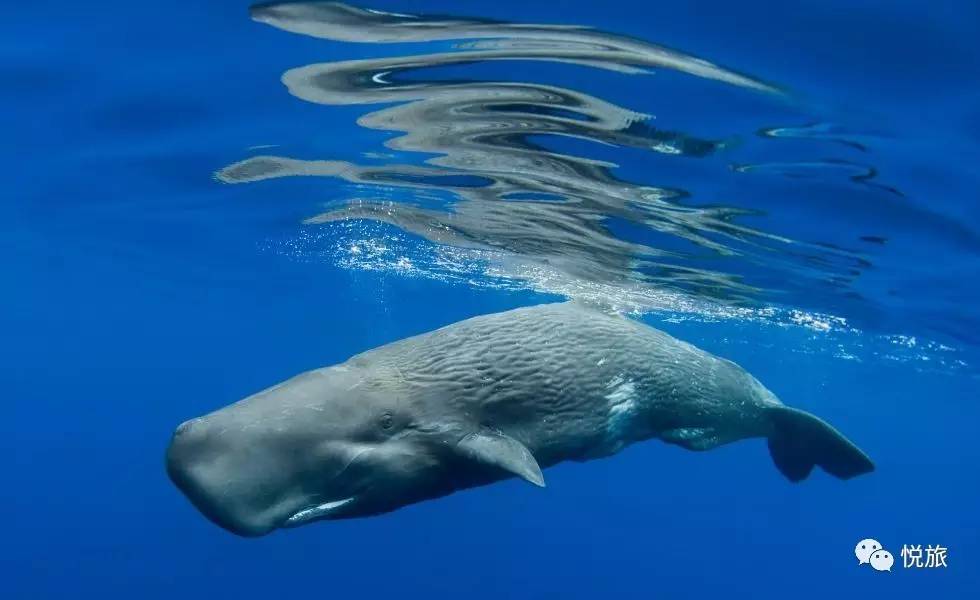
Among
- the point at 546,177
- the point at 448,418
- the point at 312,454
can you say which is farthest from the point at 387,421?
the point at 546,177

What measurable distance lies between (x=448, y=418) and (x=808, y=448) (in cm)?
538

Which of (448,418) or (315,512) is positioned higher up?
(448,418)

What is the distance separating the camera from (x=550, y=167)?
12.5 m

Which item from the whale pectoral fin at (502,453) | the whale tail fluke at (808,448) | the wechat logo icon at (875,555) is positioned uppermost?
the whale pectoral fin at (502,453)

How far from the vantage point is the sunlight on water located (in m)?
8.38

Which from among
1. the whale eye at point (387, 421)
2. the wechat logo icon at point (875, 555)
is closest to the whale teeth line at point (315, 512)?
the whale eye at point (387, 421)

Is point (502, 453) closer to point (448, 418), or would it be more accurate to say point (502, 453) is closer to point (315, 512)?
point (448, 418)

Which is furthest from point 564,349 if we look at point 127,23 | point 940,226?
point 940,226

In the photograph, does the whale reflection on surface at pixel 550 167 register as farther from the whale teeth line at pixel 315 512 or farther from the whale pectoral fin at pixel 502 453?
the whale teeth line at pixel 315 512

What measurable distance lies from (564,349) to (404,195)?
33.7ft

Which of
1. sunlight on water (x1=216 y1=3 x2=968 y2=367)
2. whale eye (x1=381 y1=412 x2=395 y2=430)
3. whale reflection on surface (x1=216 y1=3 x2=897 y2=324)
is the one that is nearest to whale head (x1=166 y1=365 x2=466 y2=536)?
whale eye (x1=381 y1=412 x2=395 y2=430)

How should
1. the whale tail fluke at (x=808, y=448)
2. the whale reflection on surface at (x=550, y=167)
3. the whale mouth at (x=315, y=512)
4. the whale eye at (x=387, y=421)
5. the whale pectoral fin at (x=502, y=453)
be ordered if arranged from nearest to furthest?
the whale mouth at (x=315, y=512)
the whale pectoral fin at (x=502, y=453)
the whale eye at (x=387, y=421)
the whale reflection on surface at (x=550, y=167)
the whale tail fluke at (x=808, y=448)

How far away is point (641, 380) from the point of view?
6.80 meters

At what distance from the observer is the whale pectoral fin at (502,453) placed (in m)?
4.86
